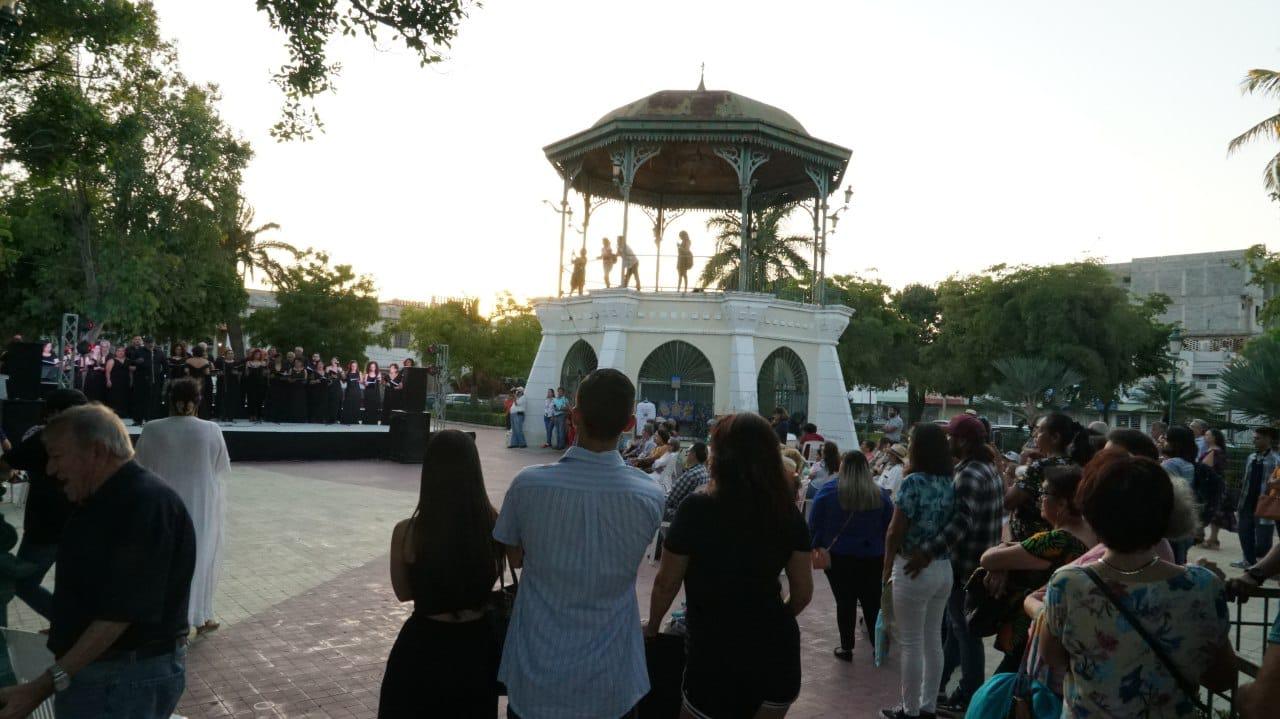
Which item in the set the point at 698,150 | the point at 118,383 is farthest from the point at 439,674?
the point at 698,150

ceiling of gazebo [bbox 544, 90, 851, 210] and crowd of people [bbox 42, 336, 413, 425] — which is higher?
ceiling of gazebo [bbox 544, 90, 851, 210]

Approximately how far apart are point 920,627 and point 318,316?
4329 centimetres

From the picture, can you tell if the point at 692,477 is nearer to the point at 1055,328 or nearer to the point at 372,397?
the point at 372,397

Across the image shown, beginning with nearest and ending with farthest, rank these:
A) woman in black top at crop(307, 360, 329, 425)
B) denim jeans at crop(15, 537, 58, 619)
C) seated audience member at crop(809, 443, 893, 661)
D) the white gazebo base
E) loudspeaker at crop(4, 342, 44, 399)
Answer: denim jeans at crop(15, 537, 58, 619), seated audience member at crop(809, 443, 893, 661), loudspeaker at crop(4, 342, 44, 399), woman in black top at crop(307, 360, 329, 425), the white gazebo base

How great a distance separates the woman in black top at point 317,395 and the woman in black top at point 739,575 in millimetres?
17928

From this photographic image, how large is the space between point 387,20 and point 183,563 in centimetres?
627

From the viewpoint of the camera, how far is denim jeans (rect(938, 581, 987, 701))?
16.0ft

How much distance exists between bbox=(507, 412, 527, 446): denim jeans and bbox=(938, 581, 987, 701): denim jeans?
2055cm

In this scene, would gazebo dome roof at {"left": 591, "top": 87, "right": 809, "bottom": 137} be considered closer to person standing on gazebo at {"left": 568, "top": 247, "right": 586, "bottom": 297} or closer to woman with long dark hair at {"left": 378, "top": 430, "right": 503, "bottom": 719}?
person standing on gazebo at {"left": 568, "top": 247, "right": 586, "bottom": 297}

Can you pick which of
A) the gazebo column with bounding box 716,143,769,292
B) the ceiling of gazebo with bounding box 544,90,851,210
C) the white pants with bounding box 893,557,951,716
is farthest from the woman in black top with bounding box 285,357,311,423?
the white pants with bounding box 893,557,951,716

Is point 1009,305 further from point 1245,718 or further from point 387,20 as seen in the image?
point 1245,718

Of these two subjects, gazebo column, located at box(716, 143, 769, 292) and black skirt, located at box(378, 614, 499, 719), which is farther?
gazebo column, located at box(716, 143, 769, 292)

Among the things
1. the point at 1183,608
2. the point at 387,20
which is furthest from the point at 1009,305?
the point at 1183,608

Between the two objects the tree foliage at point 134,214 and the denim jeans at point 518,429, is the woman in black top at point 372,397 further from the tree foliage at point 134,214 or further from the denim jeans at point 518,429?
the tree foliage at point 134,214
